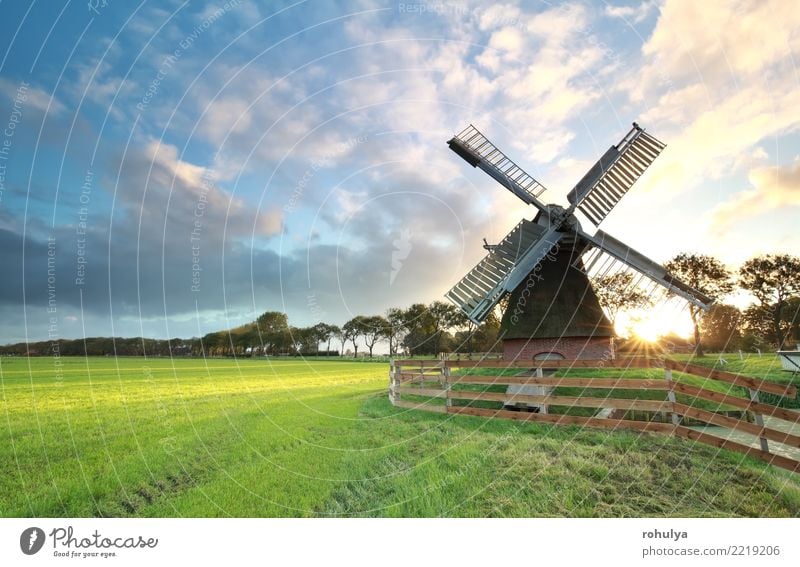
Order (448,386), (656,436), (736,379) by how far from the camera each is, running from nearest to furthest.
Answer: (736,379) < (656,436) < (448,386)

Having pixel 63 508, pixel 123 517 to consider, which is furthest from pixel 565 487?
pixel 63 508

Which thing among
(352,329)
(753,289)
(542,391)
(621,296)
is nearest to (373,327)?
(352,329)

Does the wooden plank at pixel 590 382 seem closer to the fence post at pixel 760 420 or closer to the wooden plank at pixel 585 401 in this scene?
the wooden plank at pixel 585 401

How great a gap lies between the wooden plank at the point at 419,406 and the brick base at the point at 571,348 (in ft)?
9.19

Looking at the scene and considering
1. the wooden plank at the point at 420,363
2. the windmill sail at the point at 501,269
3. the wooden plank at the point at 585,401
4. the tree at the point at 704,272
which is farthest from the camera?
the tree at the point at 704,272

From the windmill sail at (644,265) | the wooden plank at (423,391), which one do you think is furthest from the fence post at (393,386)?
the windmill sail at (644,265)

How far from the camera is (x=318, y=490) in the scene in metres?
4.80

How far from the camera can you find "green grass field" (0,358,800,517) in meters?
4.41

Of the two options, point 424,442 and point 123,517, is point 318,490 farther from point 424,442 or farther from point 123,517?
point 424,442

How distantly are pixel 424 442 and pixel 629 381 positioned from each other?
4.22 m

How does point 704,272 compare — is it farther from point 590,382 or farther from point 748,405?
point 748,405

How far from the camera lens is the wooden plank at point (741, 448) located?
5.47 m

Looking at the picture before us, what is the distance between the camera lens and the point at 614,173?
46.5 feet

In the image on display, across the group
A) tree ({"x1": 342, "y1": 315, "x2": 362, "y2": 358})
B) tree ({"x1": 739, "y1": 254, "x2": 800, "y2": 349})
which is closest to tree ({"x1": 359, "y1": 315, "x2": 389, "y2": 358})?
tree ({"x1": 342, "y1": 315, "x2": 362, "y2": 358})
